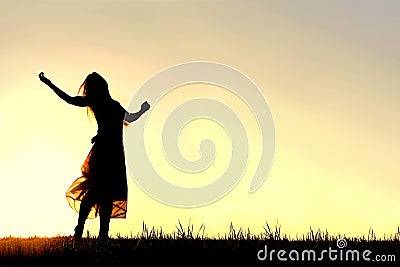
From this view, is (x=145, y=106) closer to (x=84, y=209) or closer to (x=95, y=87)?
(x=95, y=87)

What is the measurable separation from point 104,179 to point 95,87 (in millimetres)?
1834

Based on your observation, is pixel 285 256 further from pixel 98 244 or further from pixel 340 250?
pixel 98 244

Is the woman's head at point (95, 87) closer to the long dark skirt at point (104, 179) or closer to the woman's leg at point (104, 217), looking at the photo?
the long dark skirt at point (104, 179)

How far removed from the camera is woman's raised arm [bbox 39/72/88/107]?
14.0 metres

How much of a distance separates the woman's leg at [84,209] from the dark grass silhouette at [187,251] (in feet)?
2.22

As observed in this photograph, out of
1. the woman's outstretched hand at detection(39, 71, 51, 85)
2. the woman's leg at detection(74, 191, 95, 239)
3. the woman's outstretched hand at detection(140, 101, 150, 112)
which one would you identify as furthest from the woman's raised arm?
the woman's leg at detection(74, 191, 95, 239)

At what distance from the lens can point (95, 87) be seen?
47.3ft

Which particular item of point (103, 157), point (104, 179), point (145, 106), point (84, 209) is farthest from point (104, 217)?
point (145, 106)

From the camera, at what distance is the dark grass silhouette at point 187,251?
11266mm

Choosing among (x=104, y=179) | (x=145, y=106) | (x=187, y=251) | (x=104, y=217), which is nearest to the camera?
(x=187, y=251)

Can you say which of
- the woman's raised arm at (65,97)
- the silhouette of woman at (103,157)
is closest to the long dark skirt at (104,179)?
the silhouette of woman at (103,157)

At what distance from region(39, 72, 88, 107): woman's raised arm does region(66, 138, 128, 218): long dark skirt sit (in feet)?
2.77

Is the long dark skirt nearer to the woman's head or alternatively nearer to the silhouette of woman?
the silhouette of woman

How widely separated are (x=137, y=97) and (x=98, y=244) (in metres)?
3.16
